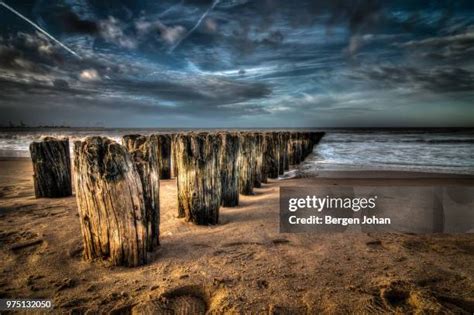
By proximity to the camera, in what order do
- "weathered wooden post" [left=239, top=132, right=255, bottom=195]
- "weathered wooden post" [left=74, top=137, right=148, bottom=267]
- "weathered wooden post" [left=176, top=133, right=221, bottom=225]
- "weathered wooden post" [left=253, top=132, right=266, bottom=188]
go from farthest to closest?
1. "weathered wooden post" [left=253, top=132, right=266, bottom=188]
2. "weathered wooden post" [left=239, top=132, right=255, bottom=195]
3. "weathered wooden post" [left=176, top=133, right=221, bottom=225]
4. "weathered wooden post" [left=74, top=137, right=148, bottom=267]

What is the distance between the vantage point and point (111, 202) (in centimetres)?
262

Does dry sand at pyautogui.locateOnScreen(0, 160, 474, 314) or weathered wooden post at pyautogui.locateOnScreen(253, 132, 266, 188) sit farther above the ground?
weathered wooden post at pyautogui.locateOnScreen(253, 132, 266, 188)

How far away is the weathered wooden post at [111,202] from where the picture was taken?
2.62 metres

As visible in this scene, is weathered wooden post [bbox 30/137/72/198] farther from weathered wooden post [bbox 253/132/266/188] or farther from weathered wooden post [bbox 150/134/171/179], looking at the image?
weathered wooden post [bbox 253/132/266/188]

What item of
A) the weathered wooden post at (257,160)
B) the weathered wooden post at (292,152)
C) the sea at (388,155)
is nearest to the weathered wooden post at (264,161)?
the weathered wooden post at (257,160)

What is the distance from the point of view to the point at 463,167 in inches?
429

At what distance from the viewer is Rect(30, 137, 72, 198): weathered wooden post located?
5.38 m

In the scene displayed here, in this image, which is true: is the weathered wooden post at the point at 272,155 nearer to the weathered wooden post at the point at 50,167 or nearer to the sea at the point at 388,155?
the sea at the point at 388,155

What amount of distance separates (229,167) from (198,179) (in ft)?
3.61

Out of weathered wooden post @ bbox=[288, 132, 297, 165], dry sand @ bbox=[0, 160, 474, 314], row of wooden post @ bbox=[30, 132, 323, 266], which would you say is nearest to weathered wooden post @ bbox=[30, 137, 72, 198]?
row of wooden post @ bbox=[30, 132, 323, 266]

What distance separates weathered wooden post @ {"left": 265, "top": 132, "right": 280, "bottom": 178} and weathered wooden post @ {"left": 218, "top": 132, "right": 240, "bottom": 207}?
3201 millimetres

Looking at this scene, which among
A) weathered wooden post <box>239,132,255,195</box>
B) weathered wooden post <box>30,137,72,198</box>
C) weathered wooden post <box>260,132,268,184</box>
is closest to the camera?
weathered wooden post <box>30,137,72,198</box>

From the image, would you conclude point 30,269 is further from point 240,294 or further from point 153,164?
point 240,294

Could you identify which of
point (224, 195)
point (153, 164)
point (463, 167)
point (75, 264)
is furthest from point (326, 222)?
point (463, 167)
